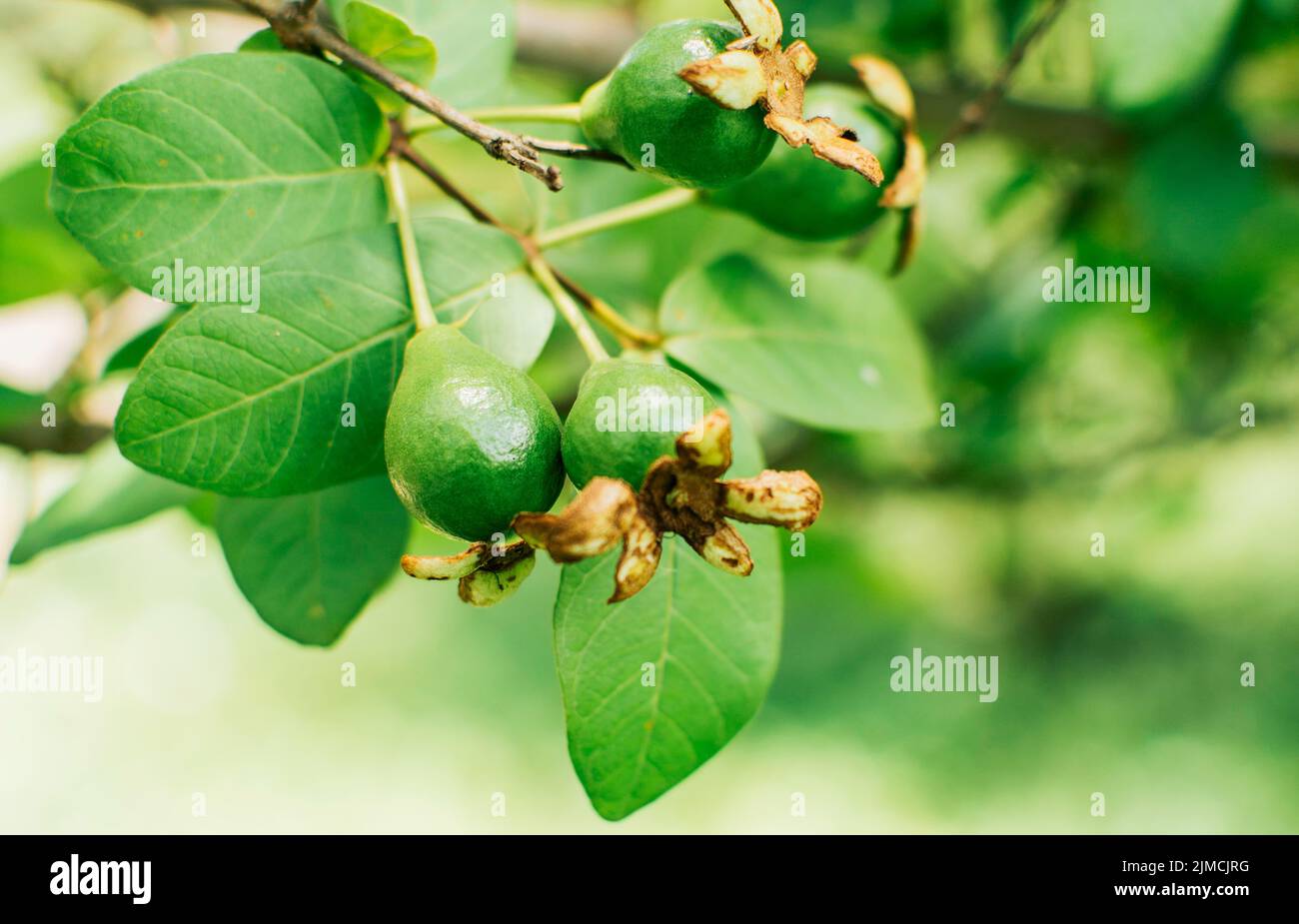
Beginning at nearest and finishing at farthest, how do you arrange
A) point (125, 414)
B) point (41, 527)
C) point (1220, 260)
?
1. point (125, 414)
2. point (41, 527)
3. point (1220, 260)

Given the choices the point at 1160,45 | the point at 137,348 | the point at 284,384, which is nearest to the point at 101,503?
the point at 137,348

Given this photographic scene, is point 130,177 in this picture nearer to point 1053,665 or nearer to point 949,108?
point 949,108

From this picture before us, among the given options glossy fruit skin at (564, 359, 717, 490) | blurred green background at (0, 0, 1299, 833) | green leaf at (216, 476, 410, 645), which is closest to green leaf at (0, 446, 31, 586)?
blurred green background at (0, 0, 1299, 833)

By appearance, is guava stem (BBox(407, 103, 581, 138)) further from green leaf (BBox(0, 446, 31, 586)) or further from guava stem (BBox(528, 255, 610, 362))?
green leaf (BBox(0, 446, 31, 586))

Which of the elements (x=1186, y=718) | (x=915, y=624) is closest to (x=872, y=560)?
(x=915, y=624)

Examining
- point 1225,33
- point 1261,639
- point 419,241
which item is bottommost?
point 1261,639

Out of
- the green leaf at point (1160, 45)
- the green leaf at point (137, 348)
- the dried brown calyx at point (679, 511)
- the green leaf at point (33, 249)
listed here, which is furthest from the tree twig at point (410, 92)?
the green leaf at point (1160, 45)

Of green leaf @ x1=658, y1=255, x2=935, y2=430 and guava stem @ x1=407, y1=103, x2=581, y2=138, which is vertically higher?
guava stem @ x1=407, y1=103, x2=581, y2=138

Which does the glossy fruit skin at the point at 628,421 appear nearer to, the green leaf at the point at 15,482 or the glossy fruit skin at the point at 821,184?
the glossy fruit skin at the point at 821,184
